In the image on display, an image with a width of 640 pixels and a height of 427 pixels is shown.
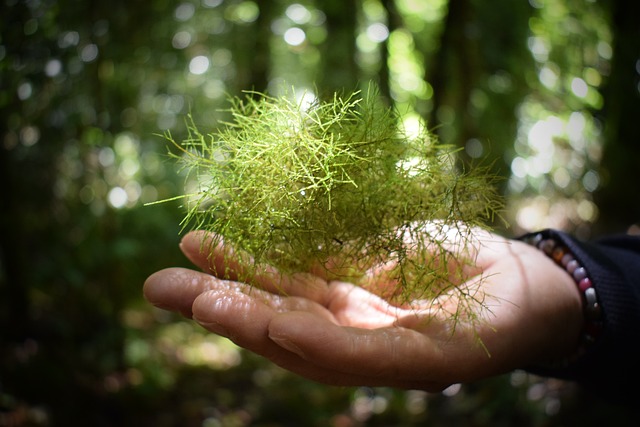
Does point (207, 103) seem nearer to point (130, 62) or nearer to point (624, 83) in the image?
point (130, 62)

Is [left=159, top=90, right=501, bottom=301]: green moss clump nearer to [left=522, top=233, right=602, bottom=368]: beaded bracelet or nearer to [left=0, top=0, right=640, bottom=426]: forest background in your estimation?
[left=522, top=233, right=602, bottom=368]: beaded bracelet

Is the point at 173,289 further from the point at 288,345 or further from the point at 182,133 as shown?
the point at 182,133

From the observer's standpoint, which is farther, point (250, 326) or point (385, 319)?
point (385, 319)

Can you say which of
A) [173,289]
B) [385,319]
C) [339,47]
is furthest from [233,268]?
[339,47]

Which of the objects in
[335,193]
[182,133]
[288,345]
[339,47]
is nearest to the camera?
[288,345]

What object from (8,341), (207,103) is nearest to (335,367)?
(8,341)

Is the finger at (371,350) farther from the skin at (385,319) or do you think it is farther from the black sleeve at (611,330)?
the black sleeve at (611,330)

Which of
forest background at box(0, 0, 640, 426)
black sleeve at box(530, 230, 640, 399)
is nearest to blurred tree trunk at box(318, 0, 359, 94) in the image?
forest background at box(0, 0, 640, 426)
